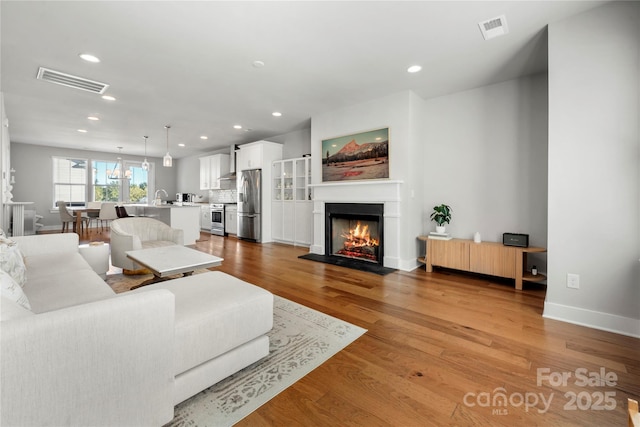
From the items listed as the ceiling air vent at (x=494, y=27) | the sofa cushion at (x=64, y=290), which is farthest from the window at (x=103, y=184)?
the ceiling air vent at (x=494, y=27)

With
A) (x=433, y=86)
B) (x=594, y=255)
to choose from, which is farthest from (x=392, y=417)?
(x=433, y=86)

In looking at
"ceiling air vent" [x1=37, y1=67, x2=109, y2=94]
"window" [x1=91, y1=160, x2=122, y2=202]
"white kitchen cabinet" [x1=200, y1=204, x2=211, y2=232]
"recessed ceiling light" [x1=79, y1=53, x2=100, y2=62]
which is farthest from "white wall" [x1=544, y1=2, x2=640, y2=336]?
"window" [x1=91, y1=160, x2=122, y2=202]

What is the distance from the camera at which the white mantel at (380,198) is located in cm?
408

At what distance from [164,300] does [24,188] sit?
34.1 feet

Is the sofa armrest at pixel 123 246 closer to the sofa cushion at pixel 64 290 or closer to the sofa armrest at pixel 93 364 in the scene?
the sofa cushion at pixel 64 290

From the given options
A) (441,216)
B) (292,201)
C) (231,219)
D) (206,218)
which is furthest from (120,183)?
(441,216)

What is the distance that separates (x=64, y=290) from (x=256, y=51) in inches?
106

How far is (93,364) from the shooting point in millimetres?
998

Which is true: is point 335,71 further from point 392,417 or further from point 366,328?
point 392,417

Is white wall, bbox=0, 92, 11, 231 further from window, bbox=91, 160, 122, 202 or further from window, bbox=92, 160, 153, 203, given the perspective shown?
window, bbox=91, 160, 122, 202

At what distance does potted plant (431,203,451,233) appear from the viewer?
13.0 feet

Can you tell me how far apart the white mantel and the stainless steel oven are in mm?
3909

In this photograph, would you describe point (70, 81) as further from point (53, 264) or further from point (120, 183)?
point (120, 183)

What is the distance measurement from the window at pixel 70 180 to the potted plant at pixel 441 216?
10.5m
